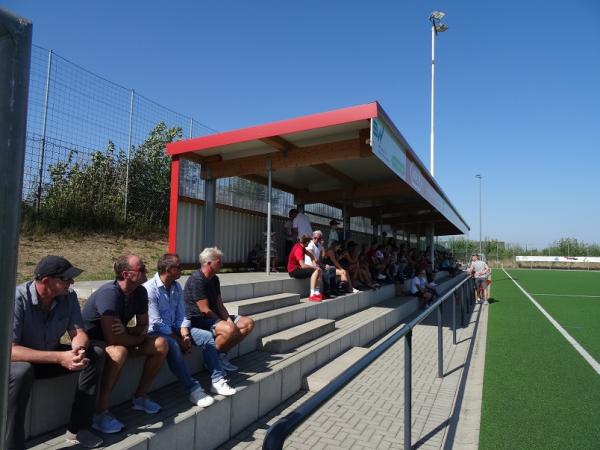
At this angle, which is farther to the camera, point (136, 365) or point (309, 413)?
point (136, 365)

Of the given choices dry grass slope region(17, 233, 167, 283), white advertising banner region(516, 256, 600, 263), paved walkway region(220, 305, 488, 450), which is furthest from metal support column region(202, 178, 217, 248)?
white advertising banner region(516, 256, 600, 263)

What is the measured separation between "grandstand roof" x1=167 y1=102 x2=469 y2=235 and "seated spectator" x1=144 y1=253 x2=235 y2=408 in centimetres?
364

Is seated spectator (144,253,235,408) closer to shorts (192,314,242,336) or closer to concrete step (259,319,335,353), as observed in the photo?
shorts (192,314,242,336)

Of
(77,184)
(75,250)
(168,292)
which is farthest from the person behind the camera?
(77,184)

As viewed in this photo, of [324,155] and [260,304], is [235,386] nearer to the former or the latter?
[260,304]

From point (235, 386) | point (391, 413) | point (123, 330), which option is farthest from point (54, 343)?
point (391, 413)

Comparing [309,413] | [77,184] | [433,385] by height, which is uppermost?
[77,184]

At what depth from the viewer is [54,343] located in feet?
9.53

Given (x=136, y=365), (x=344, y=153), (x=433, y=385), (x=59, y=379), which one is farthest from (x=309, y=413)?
(x=344, y=153)

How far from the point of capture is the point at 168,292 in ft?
13.4

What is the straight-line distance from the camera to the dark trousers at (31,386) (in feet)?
7.88

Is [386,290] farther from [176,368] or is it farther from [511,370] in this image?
[176,368]

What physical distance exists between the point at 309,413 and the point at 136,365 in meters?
2.49

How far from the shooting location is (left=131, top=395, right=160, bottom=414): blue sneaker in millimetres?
3299
